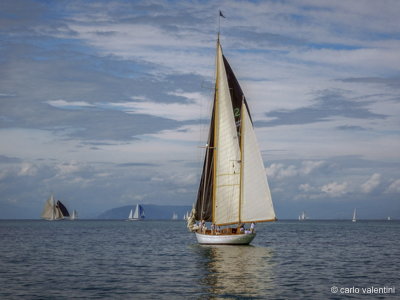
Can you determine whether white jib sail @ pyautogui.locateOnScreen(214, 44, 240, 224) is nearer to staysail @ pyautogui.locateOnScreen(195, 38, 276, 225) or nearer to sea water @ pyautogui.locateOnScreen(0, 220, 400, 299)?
staysail @ pyautogui.locateOnScreen(195, 38, 276, 225)

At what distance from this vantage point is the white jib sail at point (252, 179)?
65.1 meters

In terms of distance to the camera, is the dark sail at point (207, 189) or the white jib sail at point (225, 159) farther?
the dark sail at point (207, 189)

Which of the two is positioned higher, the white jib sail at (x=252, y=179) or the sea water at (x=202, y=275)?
the white jib sail at (x=252, y=179)

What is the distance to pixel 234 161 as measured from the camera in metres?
64.9

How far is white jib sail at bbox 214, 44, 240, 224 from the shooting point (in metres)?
64.4

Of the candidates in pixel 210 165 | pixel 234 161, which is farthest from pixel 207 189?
→ pixel 234 161

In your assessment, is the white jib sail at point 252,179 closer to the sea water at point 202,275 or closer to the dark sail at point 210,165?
the dark sail at point 210,165

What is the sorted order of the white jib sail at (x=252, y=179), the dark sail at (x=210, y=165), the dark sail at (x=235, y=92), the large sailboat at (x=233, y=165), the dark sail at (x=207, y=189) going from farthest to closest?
the dark sail at (x=207, y=189)
the white jib sail at (x=252, y=179)
the dark sail at (x=210, y=165)
the dark sail at (x=235, y=92)
the large sailboat at (x=233, y=165)

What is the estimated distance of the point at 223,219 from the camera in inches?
2594

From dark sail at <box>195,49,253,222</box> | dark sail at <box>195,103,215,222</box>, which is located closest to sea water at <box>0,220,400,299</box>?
dark sail at <box>195,103,215,222</box>

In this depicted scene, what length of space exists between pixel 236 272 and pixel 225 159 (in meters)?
22.4

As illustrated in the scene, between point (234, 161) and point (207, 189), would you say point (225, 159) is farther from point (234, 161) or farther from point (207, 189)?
point (207, 189)

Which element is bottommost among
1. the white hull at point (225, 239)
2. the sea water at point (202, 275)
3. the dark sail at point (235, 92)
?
the sea water at point (202, 275)

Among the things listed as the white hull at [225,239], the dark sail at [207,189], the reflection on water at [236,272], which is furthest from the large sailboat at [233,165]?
the reflection on water at [236,272]
